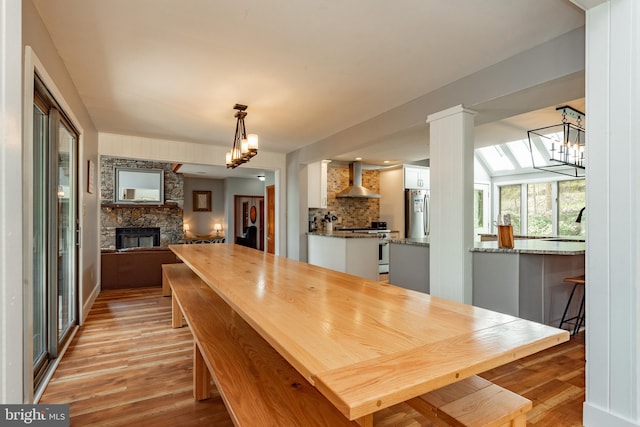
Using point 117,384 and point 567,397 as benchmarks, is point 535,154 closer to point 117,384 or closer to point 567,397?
point 567,397

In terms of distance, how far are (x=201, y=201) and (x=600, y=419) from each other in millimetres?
9347

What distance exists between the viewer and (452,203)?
2.92m

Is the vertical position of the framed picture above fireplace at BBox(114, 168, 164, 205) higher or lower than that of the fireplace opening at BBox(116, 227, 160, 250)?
higher

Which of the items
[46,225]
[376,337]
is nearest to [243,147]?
[46,225]

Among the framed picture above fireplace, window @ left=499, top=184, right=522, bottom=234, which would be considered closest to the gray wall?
the framed picture above fireplace

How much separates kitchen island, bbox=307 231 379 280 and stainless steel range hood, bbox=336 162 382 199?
1.70m

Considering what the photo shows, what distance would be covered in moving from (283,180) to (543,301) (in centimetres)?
442

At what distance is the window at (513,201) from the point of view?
7.65 meters

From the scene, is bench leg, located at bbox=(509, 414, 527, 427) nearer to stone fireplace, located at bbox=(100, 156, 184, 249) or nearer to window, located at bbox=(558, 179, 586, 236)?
window, located at bbox=(558, 179, 586, 236)

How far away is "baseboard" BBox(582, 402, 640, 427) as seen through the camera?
1.58 meters

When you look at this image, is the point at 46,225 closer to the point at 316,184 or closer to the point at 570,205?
the point at 316,184

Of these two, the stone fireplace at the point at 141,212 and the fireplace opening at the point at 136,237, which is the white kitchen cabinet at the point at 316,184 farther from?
the fireplace opening at the point at 136,237

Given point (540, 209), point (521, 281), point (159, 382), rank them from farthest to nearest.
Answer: point (540, 209), point (521, 281), point (159, 382)

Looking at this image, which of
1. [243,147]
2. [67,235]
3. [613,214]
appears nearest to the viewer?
[613,214]
